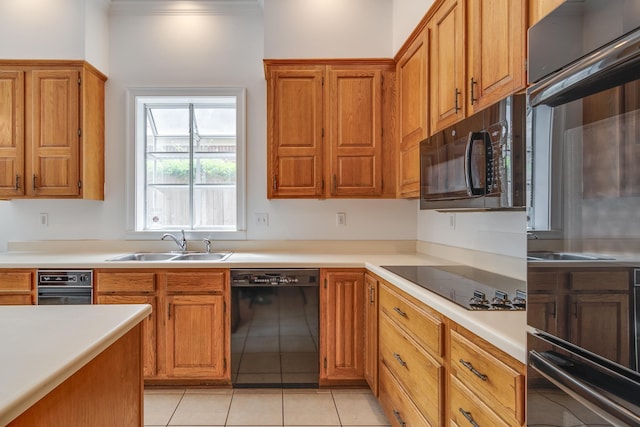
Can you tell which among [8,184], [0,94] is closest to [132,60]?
[0,94]

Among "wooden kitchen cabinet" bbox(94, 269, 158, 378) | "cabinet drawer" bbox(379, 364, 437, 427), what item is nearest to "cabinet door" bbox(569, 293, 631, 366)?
"cabinet drawer" bbox(379, 364, 437, 427)

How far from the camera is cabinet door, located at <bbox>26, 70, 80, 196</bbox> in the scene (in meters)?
2.81

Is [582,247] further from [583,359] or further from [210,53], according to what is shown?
[210,53]

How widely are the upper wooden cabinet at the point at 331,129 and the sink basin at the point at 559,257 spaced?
6.72ft

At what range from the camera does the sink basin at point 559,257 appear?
66cm

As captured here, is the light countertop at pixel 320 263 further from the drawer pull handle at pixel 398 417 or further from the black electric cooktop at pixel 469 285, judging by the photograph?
the drawer pull handle at pixel 398 417

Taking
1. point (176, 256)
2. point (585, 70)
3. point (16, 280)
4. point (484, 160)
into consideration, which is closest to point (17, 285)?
point (16, 280)

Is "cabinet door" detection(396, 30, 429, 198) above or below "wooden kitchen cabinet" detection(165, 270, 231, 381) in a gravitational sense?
above

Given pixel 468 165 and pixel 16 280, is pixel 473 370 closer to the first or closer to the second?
pixel 468 165

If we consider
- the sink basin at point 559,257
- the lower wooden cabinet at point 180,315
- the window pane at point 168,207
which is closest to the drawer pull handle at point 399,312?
the sink basin at point 559,257

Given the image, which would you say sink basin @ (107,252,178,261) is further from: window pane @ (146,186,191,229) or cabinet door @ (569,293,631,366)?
cabinet door @ (569,293,631,366)

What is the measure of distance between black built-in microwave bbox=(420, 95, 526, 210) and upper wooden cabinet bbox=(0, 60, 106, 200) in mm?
2632

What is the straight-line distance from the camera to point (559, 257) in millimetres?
726

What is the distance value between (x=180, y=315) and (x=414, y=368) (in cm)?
163
